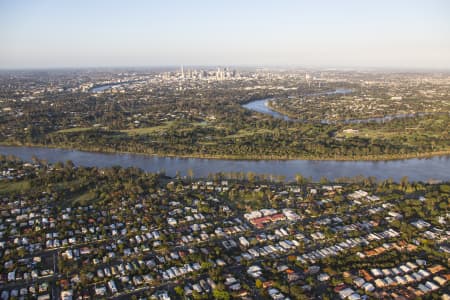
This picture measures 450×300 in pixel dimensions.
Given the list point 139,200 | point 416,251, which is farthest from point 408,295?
point 139,200

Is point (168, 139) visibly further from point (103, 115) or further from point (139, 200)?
point (103, 115)

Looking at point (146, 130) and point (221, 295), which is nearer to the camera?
point (221, 295)

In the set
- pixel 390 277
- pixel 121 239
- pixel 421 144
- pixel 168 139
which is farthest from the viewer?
pixel 168 139

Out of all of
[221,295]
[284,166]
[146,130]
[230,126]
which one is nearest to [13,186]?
[221,295]

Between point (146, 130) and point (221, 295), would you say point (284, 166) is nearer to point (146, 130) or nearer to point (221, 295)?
point (221, 295)

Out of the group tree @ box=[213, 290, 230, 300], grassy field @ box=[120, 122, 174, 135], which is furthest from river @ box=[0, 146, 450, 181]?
tree @ box=[213, 290, 230, 300]

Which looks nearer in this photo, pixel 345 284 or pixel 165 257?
pixel 345 284

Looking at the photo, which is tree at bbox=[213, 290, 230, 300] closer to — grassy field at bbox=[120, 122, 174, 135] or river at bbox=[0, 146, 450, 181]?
river at bbox=[0, 146, 450, 181]

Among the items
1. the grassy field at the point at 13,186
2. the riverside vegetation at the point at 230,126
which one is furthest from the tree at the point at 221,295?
the riverside vegetation at the point at 230,126
